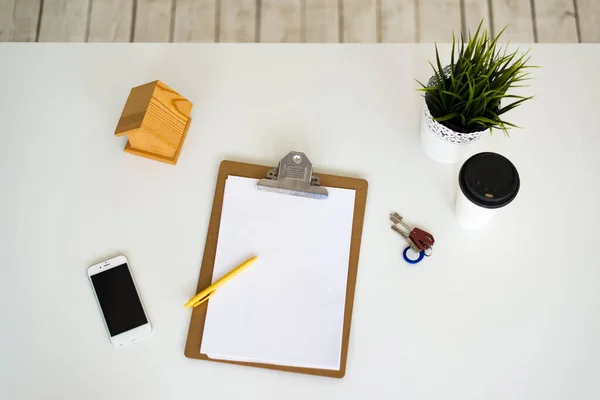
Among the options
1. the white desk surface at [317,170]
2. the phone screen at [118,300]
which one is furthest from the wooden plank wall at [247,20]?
the phone screen at [118,300]

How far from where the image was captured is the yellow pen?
2.63ft

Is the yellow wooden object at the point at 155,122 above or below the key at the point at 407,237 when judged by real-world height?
Answer: above

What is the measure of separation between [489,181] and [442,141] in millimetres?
117

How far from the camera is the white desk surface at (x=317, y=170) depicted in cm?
78

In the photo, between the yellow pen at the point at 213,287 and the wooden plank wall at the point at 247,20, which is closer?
the yellow pen at the point at 213,287

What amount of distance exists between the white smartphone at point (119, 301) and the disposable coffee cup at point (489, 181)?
0.54 meters

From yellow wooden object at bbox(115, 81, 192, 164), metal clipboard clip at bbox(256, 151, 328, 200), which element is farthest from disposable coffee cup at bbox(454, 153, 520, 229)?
yellow wooden object at bbox(115, 81, 192, 164)

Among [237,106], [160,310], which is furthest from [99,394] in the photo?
[237,106]

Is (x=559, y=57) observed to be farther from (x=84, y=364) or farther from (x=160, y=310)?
(x=84, y=364)

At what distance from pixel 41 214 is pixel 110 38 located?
58 cm

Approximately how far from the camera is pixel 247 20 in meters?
1.28

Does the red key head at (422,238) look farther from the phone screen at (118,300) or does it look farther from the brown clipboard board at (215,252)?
the phone screen at (118,300)

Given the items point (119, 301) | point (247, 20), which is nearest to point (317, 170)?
point (119, 301)

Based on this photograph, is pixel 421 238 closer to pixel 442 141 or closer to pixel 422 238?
pixel 422 238
